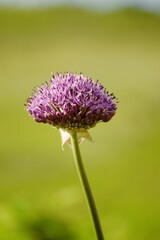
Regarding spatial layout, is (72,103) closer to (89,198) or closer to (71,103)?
(71,103)

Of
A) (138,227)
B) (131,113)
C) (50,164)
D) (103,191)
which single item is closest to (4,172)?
(50,164)

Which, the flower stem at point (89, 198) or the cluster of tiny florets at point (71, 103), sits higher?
the cluster of tiny florets at point (71, 103)

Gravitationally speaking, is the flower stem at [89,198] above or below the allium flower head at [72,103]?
below

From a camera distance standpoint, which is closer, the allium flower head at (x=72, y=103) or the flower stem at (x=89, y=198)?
the flower stem at (x=89, y=198)

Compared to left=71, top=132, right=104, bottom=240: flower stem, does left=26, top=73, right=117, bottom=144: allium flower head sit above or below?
above

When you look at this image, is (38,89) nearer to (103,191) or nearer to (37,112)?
(37,112)

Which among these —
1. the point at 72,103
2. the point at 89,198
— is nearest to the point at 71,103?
the point at 72,103

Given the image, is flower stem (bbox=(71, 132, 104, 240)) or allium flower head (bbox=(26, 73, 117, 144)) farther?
allium flower head (bbox=(26, 73, 117, 144))
